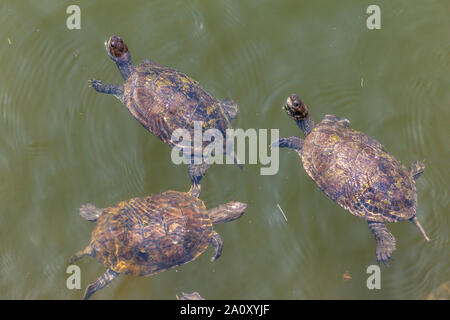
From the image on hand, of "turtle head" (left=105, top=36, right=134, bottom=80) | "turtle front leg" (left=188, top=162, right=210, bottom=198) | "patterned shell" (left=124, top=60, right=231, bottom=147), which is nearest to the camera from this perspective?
"patterned shell" (left=124, top=60, right=231, bottom=147)

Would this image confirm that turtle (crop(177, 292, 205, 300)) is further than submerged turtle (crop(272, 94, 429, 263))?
Yes

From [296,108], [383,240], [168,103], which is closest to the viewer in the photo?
[168,103]

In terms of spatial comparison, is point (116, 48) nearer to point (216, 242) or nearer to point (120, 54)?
point (120, 54)

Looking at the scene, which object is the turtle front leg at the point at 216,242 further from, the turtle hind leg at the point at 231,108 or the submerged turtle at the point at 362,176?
the turtle hind leg at the point at 231,108

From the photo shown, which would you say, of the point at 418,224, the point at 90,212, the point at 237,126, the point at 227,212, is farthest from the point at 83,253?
the point at 418,224

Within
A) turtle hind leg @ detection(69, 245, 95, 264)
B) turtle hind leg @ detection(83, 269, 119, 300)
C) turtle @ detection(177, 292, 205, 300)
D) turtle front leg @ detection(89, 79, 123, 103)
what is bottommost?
turtle @ detection(177, 292, 205, 300)

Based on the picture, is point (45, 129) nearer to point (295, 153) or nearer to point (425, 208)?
point (295, 153)

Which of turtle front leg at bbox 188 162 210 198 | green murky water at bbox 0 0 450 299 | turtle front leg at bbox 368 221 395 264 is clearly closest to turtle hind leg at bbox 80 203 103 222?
green murky water at bbox 0 0 450 299

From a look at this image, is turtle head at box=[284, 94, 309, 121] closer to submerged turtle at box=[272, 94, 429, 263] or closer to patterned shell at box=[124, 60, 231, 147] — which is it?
submerged turtle at box=[272, 94, 429, 263]

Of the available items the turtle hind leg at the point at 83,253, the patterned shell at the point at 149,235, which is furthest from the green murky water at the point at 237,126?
the patterned shell at the point at 149,235
